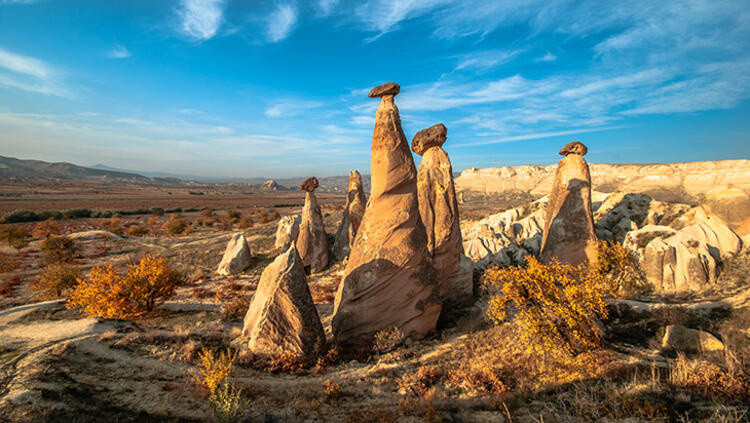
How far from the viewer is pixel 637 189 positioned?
39.8 m

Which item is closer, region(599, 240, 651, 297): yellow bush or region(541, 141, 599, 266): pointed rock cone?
region(599, 240, 651, 297): yellow bush

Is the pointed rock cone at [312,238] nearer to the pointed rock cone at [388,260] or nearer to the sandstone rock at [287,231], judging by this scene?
the sandstone rock at [287,231]

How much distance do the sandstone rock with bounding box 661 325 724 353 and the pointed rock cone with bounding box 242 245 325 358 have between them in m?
7.72

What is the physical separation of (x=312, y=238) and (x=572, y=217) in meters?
13.1

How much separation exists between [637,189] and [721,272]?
38.8 m

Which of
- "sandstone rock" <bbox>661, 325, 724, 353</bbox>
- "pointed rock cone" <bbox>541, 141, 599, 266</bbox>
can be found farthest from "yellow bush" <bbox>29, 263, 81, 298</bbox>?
"pointed rock cone" <bbox>541, 141, 599, 266</bbox>

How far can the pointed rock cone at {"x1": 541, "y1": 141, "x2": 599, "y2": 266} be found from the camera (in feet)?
41.3

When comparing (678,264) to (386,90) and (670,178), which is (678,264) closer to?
(386,90)

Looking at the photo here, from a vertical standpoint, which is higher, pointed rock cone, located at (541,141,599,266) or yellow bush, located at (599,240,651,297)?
pointed rock cone, located at (541,141,599,266)

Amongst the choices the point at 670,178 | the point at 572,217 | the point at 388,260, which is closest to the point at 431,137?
the point at 388,260

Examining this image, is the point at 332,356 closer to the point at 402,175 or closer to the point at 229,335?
the point at 229,335

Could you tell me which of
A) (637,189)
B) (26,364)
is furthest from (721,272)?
(637,189)

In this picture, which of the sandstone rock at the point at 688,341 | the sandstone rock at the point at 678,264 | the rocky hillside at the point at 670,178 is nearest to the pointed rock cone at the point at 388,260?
the sandstone rock at the point at 688,341

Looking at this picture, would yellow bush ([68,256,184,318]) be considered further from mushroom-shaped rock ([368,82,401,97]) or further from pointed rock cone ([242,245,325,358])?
mushroom-shaped rock ([368,82,401,97])
